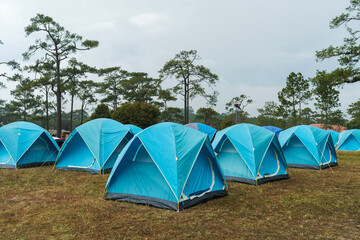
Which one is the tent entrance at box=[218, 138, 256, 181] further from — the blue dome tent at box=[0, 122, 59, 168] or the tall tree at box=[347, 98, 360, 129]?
the tall tree at box=[347, 98, 360, 129]

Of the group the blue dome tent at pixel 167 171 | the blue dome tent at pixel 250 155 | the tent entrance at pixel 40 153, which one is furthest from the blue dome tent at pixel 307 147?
the tent entrance at pixel 40 153

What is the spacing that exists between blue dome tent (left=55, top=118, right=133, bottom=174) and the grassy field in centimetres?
172

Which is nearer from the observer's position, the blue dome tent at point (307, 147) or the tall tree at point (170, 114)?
the blue dome tent at point (307, 147)

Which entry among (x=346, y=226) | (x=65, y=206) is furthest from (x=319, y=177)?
(x=65, y=206)

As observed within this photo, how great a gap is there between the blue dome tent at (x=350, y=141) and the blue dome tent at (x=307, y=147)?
12.4 metres

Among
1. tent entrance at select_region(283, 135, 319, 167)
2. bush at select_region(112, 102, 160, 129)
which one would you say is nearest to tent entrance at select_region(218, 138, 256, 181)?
tent entrance at select_region(283, 135, 319, 167)

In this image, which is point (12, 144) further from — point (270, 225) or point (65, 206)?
point (270, 225)

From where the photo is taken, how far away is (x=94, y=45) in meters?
22.5

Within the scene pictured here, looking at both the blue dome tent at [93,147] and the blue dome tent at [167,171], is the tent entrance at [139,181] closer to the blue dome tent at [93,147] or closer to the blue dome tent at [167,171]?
the blue dome tent at [167,171]

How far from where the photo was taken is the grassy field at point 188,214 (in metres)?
4.07

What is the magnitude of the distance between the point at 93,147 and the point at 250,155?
567 centimetres

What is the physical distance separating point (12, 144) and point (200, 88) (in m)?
19.8

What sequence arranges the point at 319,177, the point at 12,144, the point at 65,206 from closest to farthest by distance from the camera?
the point at 65,206
the point at 319,177
the point at 12,144

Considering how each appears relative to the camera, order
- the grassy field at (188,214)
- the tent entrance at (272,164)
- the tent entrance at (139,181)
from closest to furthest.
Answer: the grassy field at (188,214) < the tent entrance at (139,181) < the tent entrance at (272,164)
